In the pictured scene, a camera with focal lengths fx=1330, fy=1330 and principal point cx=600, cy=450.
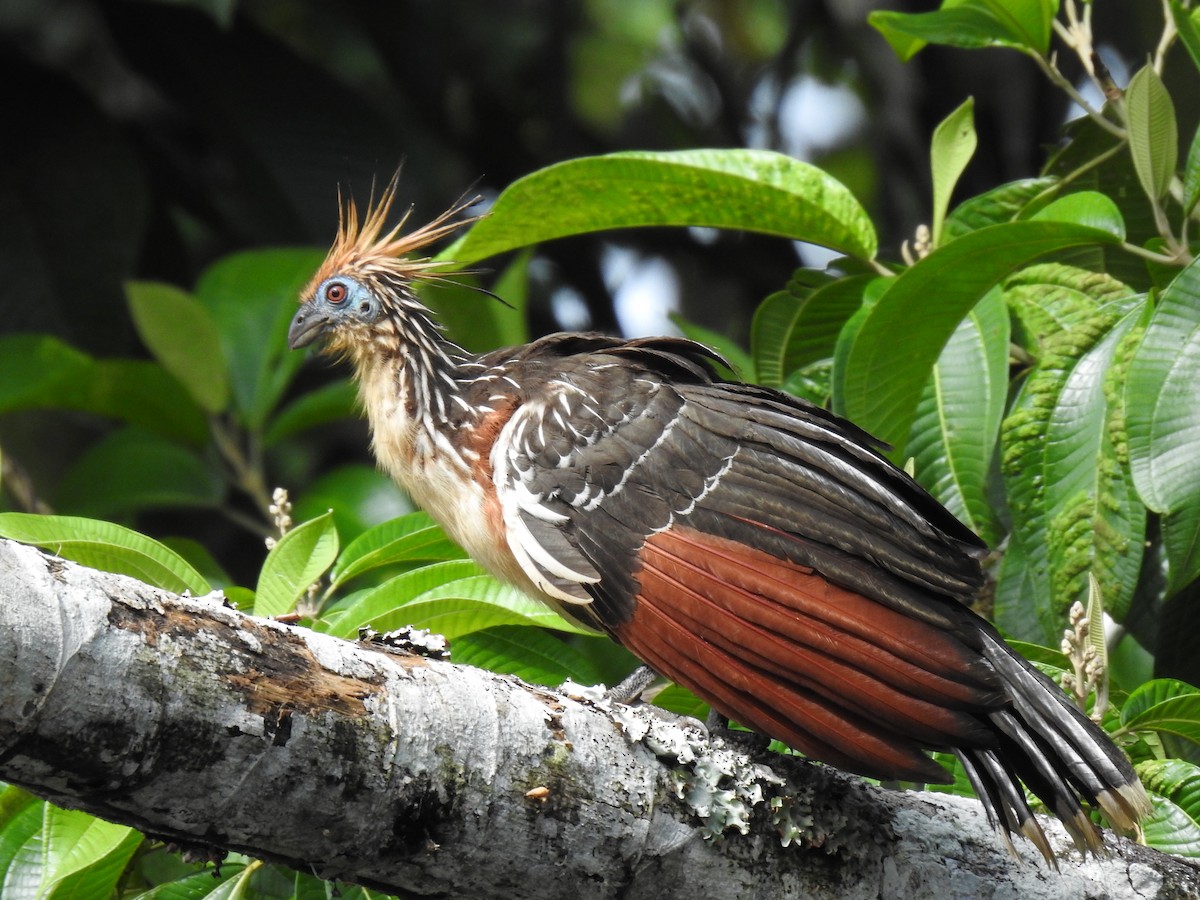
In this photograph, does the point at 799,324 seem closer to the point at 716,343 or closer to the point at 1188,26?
the point at 716,343

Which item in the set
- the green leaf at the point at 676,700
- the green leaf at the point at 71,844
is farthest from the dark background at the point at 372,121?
the green leaf at the point at 71,844

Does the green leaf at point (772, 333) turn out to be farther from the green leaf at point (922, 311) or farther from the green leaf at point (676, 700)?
the green leaf at point (676, 700)

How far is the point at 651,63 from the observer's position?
31.7 ft

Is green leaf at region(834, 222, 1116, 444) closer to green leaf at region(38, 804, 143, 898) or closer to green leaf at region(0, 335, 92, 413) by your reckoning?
green leaf at region(38, 804, 143, 898)

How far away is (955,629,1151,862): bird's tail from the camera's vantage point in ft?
9.01

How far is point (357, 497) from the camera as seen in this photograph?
5.52 meters

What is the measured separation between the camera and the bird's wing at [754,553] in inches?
109

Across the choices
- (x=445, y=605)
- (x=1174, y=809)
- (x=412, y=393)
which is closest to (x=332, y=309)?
(x=412, y=393)

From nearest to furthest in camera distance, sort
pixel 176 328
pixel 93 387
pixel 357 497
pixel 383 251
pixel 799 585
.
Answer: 1. pixel 799 585
2. pixel 383 251
3. pixel 176 328
4. pixel 93 387
5. pixel 357 497

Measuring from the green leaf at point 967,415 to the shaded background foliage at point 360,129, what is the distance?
2.35m

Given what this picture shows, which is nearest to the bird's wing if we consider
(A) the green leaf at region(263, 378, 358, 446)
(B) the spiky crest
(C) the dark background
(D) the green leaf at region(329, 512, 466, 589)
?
(D) the green leaf at region(329, 512, 466, 589)

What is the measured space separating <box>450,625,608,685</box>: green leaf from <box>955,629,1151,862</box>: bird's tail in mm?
1045

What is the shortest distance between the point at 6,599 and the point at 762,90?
7.32 metres

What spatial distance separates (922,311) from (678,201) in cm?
78
